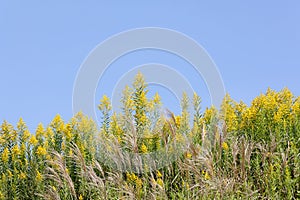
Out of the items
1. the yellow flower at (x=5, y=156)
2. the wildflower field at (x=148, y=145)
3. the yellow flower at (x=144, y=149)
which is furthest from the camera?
the yellow flower at (x=5, y=156)

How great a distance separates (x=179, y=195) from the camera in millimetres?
5309

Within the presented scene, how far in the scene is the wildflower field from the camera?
Answer: 18.6 feet

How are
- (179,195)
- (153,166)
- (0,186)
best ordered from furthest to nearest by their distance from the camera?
(0,186)
(153,166)
(179,195)

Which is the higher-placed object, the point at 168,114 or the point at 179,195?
the point at 168,114

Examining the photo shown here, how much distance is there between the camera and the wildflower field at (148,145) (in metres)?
5.66

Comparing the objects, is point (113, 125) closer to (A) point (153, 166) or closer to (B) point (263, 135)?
(A) point (153, 166)

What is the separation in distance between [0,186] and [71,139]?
3.58 ft

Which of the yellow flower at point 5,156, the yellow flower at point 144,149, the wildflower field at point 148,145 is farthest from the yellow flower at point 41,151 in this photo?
the yellow flower at point 144,149

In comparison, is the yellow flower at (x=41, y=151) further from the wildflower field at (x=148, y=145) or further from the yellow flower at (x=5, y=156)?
the yellow flower at (x=5, y=156)

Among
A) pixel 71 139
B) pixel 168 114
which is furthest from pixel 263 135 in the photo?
pixel 71 139

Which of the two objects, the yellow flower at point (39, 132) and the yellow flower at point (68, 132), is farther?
the yellow flower at point (39, 132)

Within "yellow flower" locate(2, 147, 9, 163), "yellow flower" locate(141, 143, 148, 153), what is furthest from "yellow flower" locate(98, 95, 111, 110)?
"yellow flower" locate(2, 147, 9, 163)

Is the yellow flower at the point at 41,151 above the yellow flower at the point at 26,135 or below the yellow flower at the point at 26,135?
below

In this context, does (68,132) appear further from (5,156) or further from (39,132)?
(5,156)
